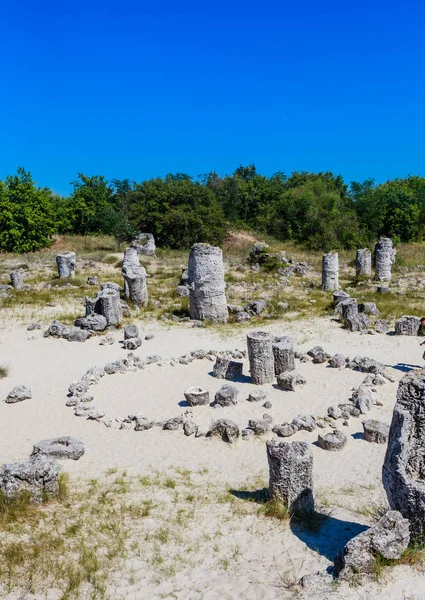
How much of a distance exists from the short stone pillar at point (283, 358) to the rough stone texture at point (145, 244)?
84.2 feet

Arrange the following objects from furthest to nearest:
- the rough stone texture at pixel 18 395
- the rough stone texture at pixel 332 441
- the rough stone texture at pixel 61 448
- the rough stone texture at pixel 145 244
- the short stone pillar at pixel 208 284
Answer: the rough stone texture at pixel 145 244 < the short stone pillar at pixel 208 284 < the rough stone texture at pixel 18 395 < the rough stone texture at pixel 332 441 < the rough stone texture at pixel 61 448

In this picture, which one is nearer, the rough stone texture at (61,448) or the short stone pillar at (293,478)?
the short stone pillar at (293,478)

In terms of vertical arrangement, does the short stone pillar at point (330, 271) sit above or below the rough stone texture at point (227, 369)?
above

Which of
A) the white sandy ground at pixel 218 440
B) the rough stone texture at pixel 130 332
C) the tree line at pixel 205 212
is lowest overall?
the white sandy ground at pixel 218 440

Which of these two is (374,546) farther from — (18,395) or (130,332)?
(130,332)

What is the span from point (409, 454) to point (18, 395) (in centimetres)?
897

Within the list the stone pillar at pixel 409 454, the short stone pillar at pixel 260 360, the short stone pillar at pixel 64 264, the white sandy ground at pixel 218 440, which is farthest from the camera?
the short stone pillar at pixel 64 264

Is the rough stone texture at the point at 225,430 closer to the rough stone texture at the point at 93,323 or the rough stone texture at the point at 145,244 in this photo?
the rough stone texture at the point at 93,323

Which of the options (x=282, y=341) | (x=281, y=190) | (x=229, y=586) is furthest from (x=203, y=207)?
(x=229, y=586)

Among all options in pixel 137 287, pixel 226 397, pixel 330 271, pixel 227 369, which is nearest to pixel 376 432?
pixel 226 397

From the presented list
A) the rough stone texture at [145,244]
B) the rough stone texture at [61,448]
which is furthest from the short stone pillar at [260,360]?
the rough stone texture at [145,244]

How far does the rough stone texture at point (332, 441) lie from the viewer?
8453 mm

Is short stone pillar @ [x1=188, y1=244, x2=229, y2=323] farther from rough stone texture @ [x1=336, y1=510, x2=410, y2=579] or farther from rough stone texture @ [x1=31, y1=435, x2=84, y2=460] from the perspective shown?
rough stone texture @ [x1=336, y1=510, x2=410, y2=579]

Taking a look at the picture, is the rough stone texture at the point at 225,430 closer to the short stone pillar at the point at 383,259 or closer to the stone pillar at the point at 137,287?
the stone pillar at the point at 137,287
